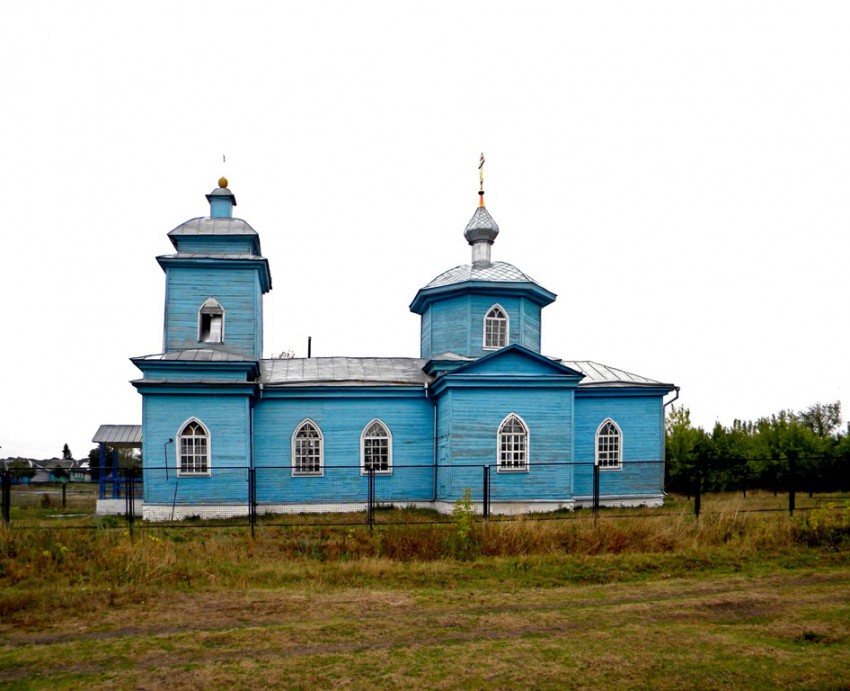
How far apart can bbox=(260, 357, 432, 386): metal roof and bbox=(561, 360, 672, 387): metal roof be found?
4836 millimetres

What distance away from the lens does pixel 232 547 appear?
467 inches

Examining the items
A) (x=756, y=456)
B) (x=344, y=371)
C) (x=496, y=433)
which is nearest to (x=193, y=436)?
(x=344, y=371)

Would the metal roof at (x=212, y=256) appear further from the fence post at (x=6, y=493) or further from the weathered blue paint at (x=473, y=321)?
the fence post at (x=6, y=493)

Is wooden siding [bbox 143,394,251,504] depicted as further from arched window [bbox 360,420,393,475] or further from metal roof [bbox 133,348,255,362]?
arched window [bbox 360,420,393,475]

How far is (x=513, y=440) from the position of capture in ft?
61.7

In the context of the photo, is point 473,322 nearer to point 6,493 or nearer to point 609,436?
point 609,436

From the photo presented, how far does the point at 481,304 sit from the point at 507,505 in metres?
6.16

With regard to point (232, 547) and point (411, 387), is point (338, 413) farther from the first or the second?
point (232, 547)

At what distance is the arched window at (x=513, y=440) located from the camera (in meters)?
18.8

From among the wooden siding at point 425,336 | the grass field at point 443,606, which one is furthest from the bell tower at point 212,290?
the grass field at point 443,606

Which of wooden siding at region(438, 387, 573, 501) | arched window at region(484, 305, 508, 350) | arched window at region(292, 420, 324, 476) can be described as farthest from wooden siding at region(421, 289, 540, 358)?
arched window at region(292, 420, 324, 476)

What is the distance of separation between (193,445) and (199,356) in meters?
2.45

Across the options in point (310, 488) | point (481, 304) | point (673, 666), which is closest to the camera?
point (673, 666)

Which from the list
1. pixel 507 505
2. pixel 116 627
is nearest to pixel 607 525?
pixel 507 505
